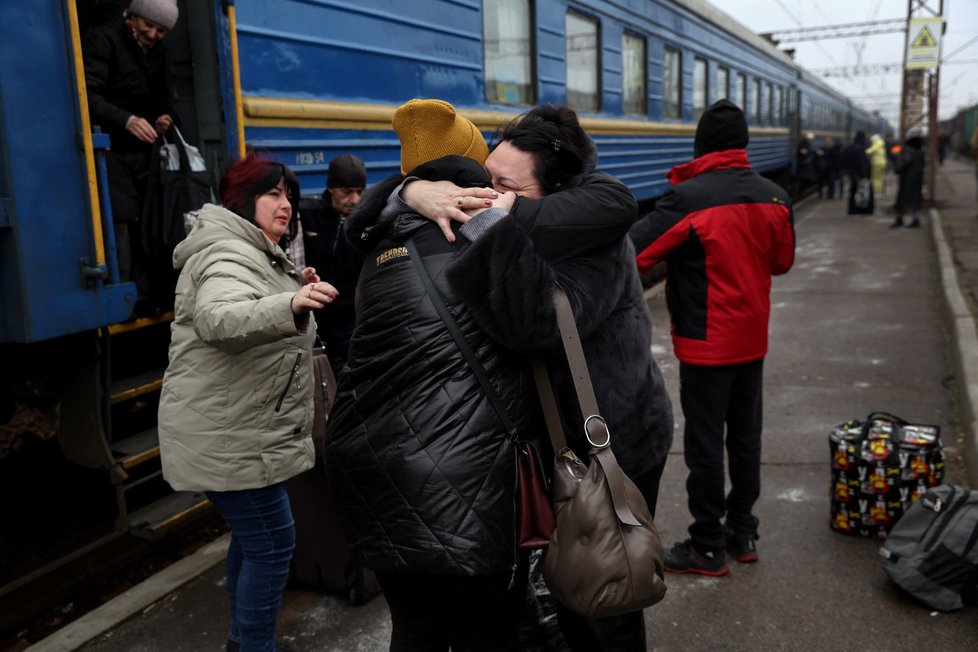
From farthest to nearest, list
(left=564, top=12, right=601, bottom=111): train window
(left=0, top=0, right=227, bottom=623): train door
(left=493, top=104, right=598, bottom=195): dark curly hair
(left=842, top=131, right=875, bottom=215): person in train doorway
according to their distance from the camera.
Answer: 1. (left=842, top=131, right=875, bottom=215): person in train doorway
2. (left=564, top=12, right=601, bottom=111): train window
3. (left=0, top=0, right=227, bottom=623): train door
4. (left=493, top=104, right=598, bottom=195): dark curly hair

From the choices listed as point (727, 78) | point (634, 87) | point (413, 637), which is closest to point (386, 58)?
point (413, 637)

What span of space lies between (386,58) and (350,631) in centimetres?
313

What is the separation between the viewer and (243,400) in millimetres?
2357

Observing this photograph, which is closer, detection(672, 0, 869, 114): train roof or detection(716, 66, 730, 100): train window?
detection(672, 0, 869, 114): train roof

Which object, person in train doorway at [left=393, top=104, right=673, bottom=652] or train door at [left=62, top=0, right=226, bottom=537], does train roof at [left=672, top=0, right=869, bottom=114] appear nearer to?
train door at [left=62, top=0, right=226, bottom=537]

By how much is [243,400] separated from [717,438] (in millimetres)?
1773

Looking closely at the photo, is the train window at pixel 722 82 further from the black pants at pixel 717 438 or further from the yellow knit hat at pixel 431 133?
the yellow knit hat at pixel 431 133

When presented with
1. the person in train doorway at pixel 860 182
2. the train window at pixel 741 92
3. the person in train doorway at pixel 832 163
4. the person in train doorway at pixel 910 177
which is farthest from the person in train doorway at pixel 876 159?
the train window at pixel 741 92

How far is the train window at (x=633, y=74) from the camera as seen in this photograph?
28.1ft

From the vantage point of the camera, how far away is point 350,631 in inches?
118

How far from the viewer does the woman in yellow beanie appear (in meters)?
1.65

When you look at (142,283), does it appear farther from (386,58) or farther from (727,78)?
(727,78)

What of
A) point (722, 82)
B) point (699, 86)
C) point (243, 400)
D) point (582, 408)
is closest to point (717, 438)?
point (582, 408)

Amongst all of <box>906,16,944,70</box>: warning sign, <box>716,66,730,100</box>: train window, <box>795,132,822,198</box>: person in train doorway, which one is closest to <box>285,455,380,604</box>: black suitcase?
<box>716,66,730,100</box>: train window
